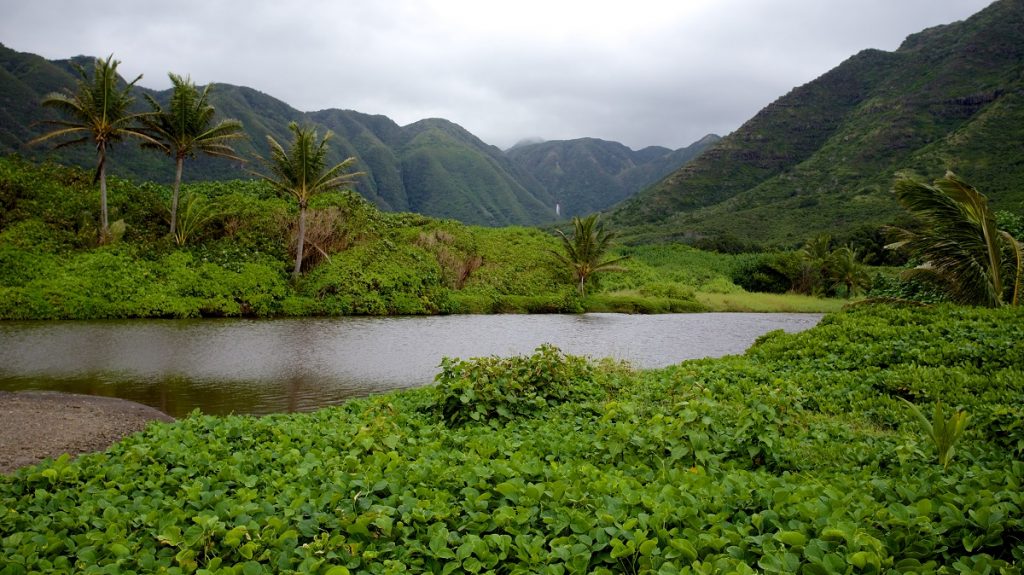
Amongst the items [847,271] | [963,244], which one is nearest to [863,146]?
[847,271]

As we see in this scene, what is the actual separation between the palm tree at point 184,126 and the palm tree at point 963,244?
88.2ft

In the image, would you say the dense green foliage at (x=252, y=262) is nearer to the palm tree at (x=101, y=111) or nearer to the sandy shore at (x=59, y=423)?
the palm tree at (x=101, y=111)

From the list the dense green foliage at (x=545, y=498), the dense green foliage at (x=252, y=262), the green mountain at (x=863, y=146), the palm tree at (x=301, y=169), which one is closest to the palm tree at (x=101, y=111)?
the dense green foliage at (x=252, y=262)

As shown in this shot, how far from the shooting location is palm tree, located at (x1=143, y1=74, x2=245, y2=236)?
982 inches

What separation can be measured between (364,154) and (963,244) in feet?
452

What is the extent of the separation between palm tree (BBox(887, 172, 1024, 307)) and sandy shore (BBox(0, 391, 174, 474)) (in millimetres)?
15126

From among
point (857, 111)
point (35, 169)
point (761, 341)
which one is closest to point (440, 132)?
point (857, 111)

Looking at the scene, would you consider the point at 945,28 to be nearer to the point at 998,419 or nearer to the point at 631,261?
the point at 631,261

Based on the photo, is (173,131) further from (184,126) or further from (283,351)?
(283,351)

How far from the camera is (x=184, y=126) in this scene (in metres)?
25.5

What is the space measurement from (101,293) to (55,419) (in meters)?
16.4

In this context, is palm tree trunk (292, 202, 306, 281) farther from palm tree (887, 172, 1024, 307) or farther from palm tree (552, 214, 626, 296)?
palm tree (887, 172, 1024, 307)

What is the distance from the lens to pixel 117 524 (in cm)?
317

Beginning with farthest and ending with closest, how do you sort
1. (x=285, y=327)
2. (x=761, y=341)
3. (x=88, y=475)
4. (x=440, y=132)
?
1. (x=440, y=132)
2. (x=285, y=327)
3. (x=761, y=341)
4. (x=88, y=475)
